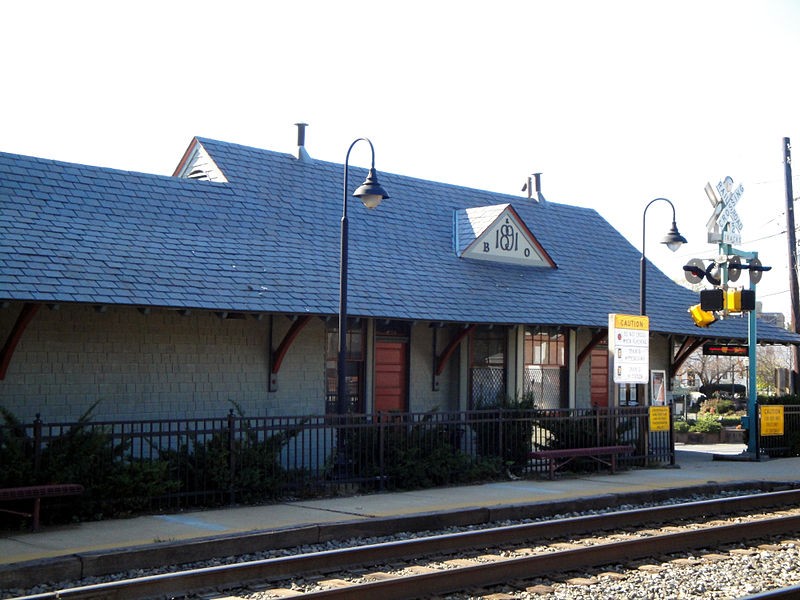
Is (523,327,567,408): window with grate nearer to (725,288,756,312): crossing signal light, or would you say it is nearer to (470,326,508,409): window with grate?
(470,326,508,409): window with grate

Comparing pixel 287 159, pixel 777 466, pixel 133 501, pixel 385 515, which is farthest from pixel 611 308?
pixel 133 501

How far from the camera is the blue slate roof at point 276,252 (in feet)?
45.5

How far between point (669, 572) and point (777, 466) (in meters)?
11.0

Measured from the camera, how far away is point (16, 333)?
1273cm

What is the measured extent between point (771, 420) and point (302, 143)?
471 inches

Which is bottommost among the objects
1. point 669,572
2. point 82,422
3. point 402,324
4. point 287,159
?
point 669,572

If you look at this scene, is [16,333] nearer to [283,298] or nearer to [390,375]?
[283,298]

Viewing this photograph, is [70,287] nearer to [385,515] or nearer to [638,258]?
[385,515]

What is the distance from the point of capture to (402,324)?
18.5 metres

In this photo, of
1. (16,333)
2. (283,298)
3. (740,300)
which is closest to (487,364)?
(740,300)

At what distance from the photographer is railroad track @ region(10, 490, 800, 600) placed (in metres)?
7.98

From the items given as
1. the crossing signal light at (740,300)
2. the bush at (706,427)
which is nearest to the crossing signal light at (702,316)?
the crossing signal light at (740,300)

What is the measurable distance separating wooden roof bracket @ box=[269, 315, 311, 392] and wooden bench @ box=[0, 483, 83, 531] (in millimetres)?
5550

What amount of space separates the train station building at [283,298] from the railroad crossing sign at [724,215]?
2.57 meters
